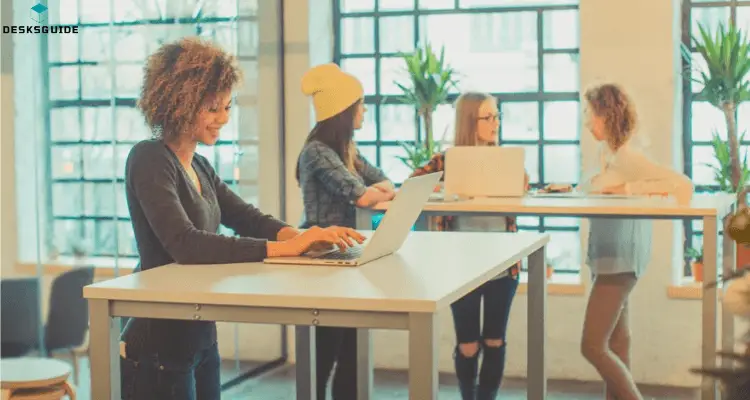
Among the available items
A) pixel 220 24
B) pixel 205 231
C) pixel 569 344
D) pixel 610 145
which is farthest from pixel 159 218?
pixel 569 344

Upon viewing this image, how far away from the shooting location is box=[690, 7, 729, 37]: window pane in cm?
593

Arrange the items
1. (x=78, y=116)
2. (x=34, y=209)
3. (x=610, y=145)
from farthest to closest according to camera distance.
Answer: (x=610, y=145)
(x=78, y=116)
(x=34, y=209)

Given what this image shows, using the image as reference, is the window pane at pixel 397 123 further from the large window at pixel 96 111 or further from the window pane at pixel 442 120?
the large window at pixel 96 111

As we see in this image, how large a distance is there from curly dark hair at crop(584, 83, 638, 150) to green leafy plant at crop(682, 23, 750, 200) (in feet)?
4.26

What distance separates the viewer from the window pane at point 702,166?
596cm

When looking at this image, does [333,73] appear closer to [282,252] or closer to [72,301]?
[72,301]

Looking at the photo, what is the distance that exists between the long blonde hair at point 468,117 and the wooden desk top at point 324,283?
167 centimetres

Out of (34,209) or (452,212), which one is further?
(452,212)

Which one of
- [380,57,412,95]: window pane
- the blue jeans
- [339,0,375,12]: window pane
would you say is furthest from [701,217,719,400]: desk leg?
[339,0,375,12]: window pane

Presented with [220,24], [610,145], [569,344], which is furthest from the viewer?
[569,344]

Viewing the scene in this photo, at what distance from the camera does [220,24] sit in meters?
5.48

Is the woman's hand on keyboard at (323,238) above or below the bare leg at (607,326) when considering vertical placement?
above

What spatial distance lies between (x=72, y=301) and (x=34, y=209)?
15.2 inches

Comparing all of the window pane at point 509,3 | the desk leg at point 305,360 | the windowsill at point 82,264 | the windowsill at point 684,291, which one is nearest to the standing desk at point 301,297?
the desk leg at point 305,360
